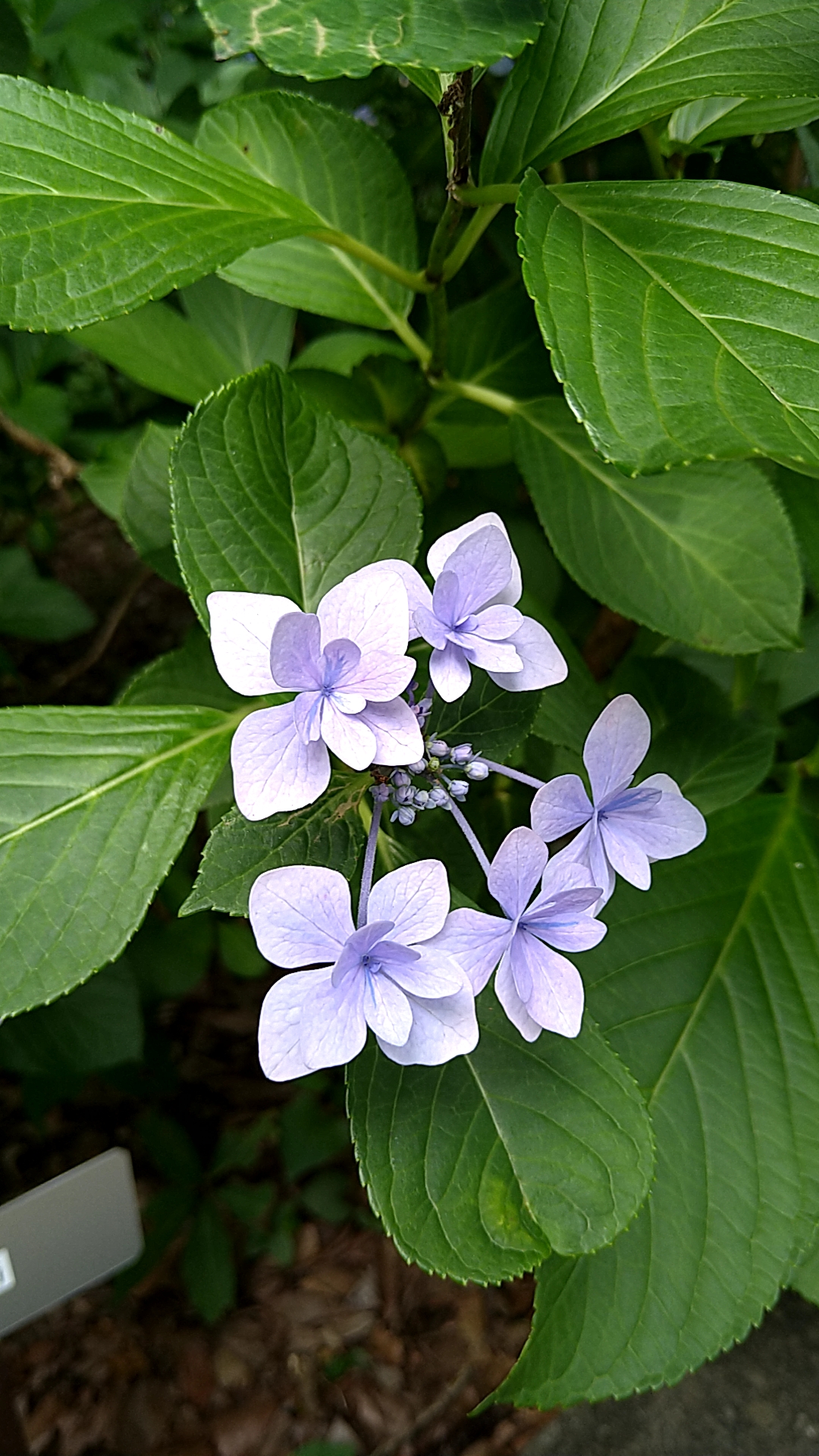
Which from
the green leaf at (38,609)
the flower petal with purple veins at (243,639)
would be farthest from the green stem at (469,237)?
the green leaf at (38,609)

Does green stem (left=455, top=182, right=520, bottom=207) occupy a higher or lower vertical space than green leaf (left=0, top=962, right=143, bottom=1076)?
higher

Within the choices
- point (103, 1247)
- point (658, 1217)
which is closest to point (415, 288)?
point (658, 1217)

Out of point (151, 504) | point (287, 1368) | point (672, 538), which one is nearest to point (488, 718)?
point (672, 538)

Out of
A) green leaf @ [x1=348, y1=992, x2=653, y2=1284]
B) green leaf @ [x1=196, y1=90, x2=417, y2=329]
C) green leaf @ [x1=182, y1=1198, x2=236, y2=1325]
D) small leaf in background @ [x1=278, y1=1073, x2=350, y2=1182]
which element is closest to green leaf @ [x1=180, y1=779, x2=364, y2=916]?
green leaf @ [x1=348, y1=992, x2=653, y2=1284]

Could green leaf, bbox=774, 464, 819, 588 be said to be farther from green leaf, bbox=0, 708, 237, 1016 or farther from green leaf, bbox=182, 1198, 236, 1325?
green leaf, bbox=182, 1198, 236, 1325

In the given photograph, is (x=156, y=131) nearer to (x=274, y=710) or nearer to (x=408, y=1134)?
(x=274, y=710)

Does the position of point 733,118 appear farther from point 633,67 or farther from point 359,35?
Result: point 359,35
